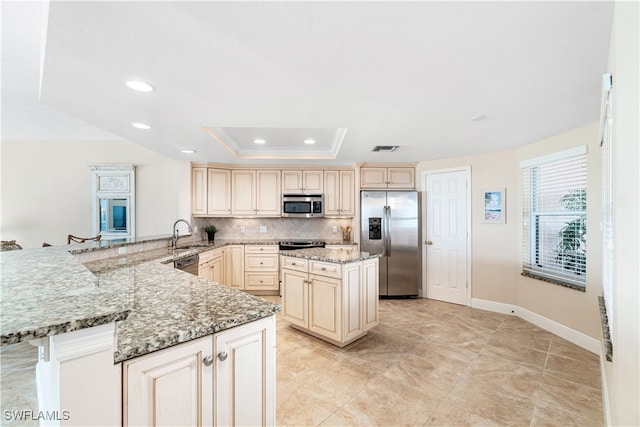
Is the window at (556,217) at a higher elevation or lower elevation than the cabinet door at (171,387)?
higher

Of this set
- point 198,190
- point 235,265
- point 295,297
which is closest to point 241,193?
point 198,190

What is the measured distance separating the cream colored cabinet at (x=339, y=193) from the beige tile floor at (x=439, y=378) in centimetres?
223

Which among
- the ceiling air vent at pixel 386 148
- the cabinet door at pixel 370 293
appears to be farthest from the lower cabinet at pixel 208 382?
the ceiling air vent at pixel 386 148

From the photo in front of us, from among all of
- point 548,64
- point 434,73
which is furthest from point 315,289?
point 548,64

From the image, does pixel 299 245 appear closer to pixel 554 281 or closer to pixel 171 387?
pixel 554 281

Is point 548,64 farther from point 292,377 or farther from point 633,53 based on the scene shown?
point 292,377

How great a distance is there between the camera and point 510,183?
12.3 ft

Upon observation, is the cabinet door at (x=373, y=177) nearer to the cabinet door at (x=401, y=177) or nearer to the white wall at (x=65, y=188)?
the cabinet door at (x=401, y=177)

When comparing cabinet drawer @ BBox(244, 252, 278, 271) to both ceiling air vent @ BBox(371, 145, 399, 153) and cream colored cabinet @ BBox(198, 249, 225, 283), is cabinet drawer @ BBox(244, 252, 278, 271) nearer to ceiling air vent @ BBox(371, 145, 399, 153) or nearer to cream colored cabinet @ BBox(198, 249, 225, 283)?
cream colored cabinet @ BBox(198, 249, 225, 283)

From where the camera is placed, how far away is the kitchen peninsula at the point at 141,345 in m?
0.71

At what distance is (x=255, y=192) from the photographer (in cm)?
496

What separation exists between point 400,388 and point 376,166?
11.3 ft

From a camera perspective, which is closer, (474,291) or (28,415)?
(28,415)

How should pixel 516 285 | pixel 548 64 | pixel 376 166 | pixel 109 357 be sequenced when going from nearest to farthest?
1. pixel 109 357
2. pixel 548 64
3. pixel 516 285
4. pixel 376 166
